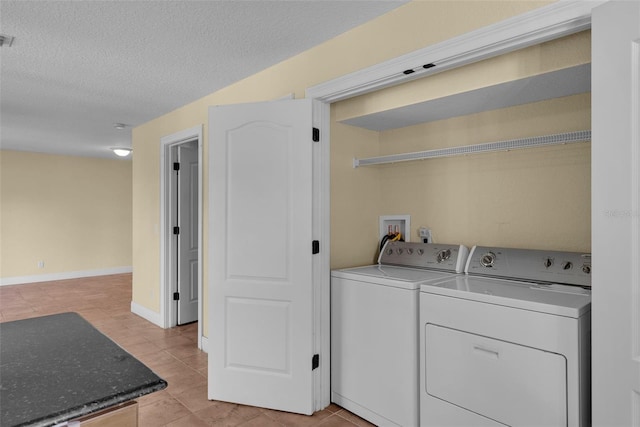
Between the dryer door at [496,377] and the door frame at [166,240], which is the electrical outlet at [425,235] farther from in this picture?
the door frame at [166,240]

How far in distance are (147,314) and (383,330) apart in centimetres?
353

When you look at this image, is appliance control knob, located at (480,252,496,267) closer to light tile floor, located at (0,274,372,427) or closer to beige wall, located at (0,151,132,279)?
light tile floor, located at (0,274,372,427)

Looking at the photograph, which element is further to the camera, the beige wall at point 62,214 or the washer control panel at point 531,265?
the beige wall at point 62,214

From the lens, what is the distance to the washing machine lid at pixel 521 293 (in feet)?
4.93

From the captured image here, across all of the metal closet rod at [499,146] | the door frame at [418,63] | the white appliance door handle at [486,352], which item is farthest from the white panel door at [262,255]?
the white appliance door handle at [486,352]

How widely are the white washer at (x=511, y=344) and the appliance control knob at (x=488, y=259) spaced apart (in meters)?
0.02

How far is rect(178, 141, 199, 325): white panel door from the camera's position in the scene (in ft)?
14.4

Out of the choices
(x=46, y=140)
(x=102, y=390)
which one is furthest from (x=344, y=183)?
(x=46, y=140)

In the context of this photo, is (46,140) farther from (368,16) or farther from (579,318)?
(579,318)

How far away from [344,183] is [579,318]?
5.25ft

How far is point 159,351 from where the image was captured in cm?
355

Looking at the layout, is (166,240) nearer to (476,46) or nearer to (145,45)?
(145,45)

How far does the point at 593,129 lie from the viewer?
1.32m

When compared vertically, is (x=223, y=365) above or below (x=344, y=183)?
below
